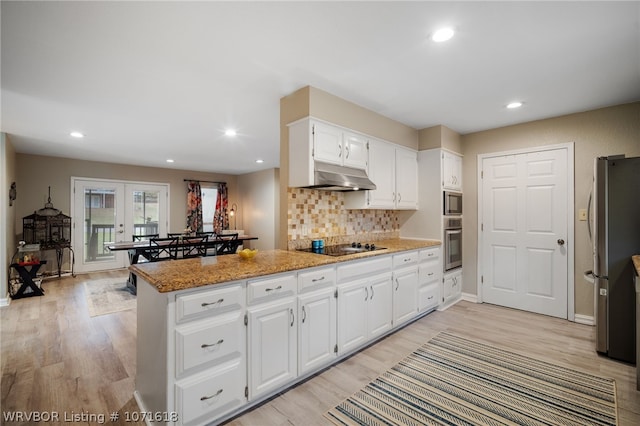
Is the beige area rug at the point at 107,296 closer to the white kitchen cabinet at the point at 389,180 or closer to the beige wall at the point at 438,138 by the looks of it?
the white kitchen cabinet at the point at 389,180

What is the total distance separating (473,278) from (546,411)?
2443mm

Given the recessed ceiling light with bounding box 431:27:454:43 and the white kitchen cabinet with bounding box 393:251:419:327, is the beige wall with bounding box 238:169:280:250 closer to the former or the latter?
Result: the white kitchen cabinet with bounding box 393:251:419:327

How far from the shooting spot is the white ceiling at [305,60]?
1.73 meters

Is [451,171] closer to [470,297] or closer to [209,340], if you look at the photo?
[470,297]

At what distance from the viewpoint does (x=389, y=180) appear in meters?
3.63

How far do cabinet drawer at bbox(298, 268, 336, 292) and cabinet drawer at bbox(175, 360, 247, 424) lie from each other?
677 millimetres

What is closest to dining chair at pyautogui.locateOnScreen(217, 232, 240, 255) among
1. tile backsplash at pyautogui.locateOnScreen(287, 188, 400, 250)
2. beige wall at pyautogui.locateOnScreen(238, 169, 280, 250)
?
beige wall at pyautogui.locateOnScreen(238, 169, 280, 250)

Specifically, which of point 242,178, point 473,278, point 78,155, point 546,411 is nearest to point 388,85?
point 546,411

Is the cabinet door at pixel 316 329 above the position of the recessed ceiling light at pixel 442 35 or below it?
below

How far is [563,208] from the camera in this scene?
3508mm

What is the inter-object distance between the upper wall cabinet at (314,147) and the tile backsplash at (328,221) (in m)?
0.31

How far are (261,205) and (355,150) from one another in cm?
557

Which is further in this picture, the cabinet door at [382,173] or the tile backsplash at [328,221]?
the cabinet door at [382,173]

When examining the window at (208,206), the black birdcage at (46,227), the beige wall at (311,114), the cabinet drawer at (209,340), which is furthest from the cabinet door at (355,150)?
the window at (208,206)
